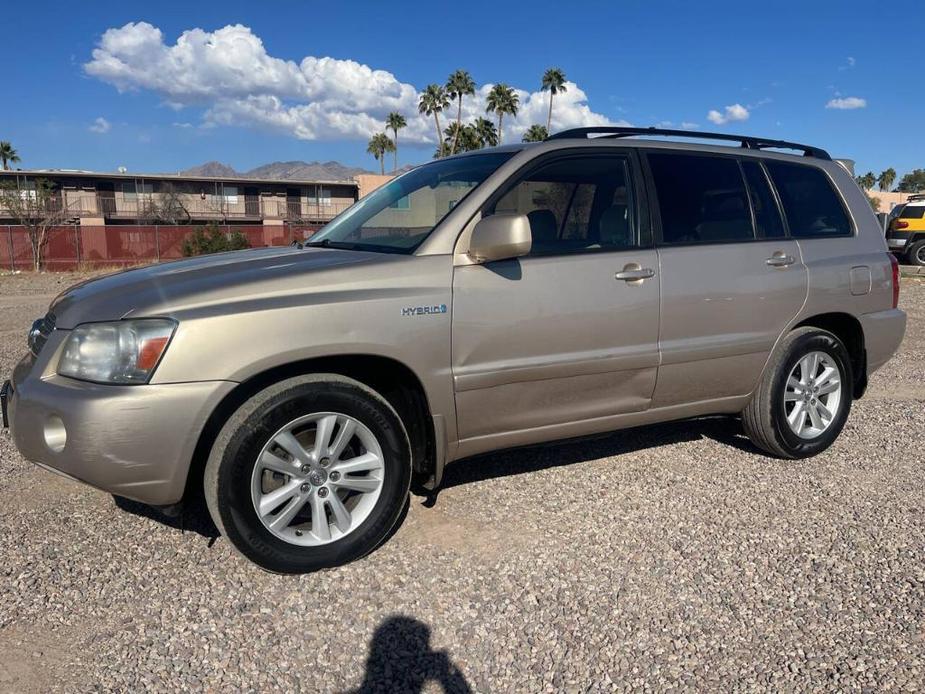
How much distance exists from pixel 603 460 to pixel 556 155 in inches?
74.7

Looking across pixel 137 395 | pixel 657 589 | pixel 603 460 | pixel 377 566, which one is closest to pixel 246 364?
pixel 137 395

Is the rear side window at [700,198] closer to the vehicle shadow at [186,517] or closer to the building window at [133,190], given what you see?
the vehicle shadow at [186,517]

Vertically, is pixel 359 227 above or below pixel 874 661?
above

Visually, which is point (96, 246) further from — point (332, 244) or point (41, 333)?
point (41, 333)

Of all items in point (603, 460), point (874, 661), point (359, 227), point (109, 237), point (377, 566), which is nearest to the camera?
point (874, 661)

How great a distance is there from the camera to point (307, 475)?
10.1 feet

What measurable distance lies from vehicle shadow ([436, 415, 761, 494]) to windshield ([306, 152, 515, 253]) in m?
1.27

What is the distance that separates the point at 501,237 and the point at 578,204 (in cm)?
89

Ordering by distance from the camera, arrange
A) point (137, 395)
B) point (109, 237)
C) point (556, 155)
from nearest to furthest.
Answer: point (137, 395)
point (556, 155)
point (109, 237)

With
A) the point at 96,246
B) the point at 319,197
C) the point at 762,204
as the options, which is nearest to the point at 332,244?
the point at 762,204

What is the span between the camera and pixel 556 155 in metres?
3.77

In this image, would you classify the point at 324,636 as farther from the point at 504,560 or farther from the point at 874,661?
the point at 874,661

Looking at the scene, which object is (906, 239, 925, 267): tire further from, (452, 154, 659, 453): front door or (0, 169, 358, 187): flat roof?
(0, 169, 358, 187): flat roof

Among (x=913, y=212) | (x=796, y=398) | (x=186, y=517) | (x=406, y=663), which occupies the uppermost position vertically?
(x=913, y=212)
